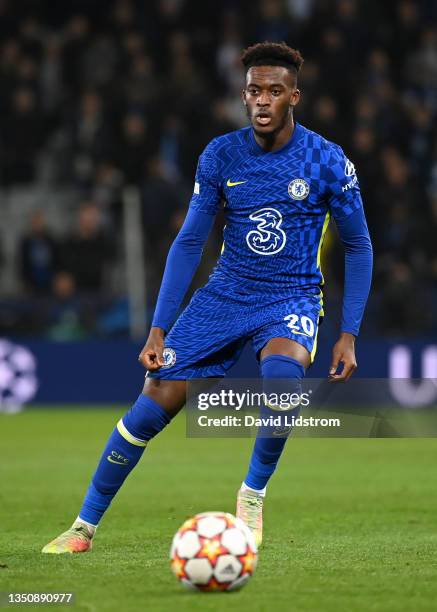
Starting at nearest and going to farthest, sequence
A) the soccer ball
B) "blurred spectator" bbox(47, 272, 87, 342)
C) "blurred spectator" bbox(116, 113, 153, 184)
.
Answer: the soccer ball < "blurred spectator" bbox(47, 272, 87, 342) < "blurred spectator" bbox(116, 113, 153, 184)

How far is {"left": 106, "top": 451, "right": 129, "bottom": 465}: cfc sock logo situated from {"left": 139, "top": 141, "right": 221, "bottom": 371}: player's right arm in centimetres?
47

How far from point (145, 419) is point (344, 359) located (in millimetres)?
955

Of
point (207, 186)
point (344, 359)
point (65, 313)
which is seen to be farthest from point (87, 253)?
point (344, 359)

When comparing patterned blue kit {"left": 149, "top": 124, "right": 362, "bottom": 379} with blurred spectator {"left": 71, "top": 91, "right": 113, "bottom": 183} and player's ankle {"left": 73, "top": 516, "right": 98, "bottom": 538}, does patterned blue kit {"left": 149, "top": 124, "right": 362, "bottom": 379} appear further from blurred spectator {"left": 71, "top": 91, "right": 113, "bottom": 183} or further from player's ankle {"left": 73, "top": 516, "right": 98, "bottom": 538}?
blurred spectator {"left": 71, "top": 91, "right": 113, "bottom": 183}

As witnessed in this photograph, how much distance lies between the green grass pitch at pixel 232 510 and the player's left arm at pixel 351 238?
101cm

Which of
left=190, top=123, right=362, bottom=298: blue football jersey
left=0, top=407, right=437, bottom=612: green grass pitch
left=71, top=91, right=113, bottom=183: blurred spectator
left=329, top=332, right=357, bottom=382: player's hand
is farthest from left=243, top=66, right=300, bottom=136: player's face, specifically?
left=71, top=91, right=113, bottom=183: blurred spectator

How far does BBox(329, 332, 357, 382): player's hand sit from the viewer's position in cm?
620

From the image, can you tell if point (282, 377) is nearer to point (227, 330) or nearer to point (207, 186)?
point (227, 330)

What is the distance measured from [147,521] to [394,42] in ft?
38.5

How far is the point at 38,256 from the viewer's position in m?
15.2

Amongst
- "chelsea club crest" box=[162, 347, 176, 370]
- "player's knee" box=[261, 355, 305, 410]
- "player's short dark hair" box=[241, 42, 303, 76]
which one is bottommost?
"player's knee" box=[261, 355, 305, 410]
